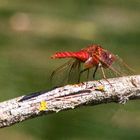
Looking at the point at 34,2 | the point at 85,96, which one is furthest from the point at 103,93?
the point at 34,2

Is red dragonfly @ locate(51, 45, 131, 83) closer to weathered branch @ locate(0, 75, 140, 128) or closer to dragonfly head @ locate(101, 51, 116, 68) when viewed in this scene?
dragonfly head @ locate(101, 51, 116, 68)

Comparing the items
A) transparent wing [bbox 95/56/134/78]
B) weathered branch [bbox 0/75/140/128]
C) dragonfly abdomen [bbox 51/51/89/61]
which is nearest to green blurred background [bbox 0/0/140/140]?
transparent wing [bbox 95/56/134/78]

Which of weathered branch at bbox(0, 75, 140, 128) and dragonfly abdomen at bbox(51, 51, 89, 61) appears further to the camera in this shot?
dragonfly abdomen at bbox(51, 51, 89, 61)

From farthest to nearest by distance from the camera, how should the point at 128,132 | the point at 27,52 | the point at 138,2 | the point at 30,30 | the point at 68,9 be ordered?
1. the point at 138,2
2. the point at 68,9
3. the point at 30,30
4. the point at 27,52
5. the point at 128,132

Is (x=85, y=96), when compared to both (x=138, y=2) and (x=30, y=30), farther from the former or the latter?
(x=138, y=2)

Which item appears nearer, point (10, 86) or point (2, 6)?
point (10, 86)

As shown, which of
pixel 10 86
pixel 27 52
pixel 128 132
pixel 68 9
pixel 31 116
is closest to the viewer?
pixel 31 116

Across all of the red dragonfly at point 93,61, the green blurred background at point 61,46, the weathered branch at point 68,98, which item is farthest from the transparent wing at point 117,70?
the green blurred background at point 61,46
